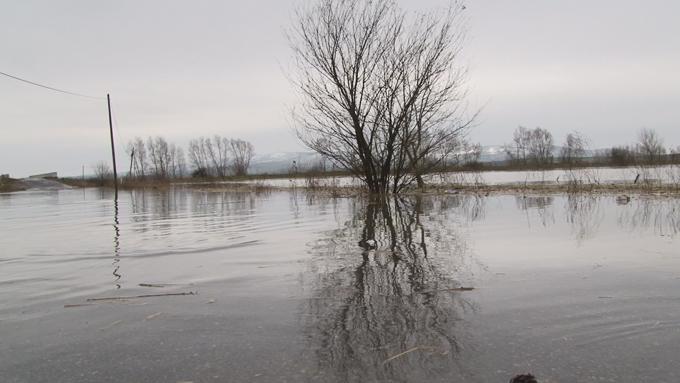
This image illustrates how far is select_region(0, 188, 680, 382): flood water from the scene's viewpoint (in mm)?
2686

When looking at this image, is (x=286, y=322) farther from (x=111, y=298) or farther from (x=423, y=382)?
(x=111, y=298)

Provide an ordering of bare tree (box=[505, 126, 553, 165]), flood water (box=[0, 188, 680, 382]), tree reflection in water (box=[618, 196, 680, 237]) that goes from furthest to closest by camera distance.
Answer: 1. bare tree (box=[505, 126, 553, 165])
2. tree reflection in water (box=[618, 196, 680, 237])
3. flood water (box=[0, 188, 680, 382])

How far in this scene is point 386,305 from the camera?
3.77 meters

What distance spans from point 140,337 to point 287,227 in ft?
20.5

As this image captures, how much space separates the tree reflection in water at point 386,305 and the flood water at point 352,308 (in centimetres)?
Answer: 2

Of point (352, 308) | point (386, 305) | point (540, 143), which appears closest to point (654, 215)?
point (386, 305)

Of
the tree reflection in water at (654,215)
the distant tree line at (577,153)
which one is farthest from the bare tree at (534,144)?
the tree reflection in water at (654,215)

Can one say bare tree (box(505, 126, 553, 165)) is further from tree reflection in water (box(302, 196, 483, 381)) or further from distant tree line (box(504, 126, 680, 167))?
tree reflection in water (box(302, 196, 483, 381))

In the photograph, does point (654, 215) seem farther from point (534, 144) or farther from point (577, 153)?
point (534, 144)

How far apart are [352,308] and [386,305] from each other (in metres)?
0.28

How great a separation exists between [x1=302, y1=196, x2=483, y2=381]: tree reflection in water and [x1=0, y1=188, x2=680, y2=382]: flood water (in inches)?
0.6

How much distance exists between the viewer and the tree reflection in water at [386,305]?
107 inches

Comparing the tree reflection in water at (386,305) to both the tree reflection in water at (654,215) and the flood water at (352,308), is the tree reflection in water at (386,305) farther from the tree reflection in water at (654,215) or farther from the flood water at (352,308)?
the tree reflection in water at (654,215)

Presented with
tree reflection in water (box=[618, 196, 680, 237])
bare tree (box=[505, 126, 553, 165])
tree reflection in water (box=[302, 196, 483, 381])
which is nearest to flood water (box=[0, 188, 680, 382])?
tree reflection in water (box=[302, 196, 483, 381])
